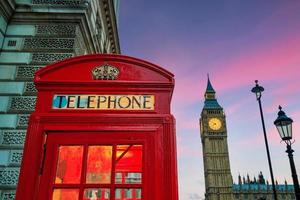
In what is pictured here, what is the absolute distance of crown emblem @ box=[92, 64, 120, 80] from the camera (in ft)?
11.1

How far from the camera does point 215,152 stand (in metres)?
101

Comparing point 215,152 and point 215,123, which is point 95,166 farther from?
point 215,123

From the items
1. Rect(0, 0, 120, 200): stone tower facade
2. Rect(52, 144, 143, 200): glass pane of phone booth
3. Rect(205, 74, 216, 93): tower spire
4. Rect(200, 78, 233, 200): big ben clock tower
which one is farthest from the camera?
Rect(205, 74, 216, 93): tower spire

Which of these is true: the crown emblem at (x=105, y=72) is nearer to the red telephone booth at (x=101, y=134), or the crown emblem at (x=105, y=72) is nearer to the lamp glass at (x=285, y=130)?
the red telephone booth at (x=101, y=134)

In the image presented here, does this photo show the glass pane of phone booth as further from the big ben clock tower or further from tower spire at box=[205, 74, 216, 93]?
tower spire at box=[205, 74, 216, 93]

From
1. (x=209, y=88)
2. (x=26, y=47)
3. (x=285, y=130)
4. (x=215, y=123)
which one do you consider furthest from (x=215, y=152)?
(x=26, y=47)

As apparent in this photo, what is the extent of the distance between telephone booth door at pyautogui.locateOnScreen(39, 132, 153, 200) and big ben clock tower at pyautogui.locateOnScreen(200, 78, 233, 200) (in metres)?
96.0

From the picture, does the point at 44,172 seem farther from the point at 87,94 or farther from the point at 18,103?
Result: the point at 18,103

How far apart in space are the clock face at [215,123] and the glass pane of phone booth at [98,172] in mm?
104130

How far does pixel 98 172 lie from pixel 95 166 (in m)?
0.07

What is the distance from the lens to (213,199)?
9288cm

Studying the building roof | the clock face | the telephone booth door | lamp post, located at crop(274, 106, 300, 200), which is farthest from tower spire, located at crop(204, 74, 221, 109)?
the telephone booth door

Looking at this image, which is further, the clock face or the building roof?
the clock face

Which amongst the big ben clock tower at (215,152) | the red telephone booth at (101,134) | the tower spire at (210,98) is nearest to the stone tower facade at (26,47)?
the red telephone booth at (101,134)
